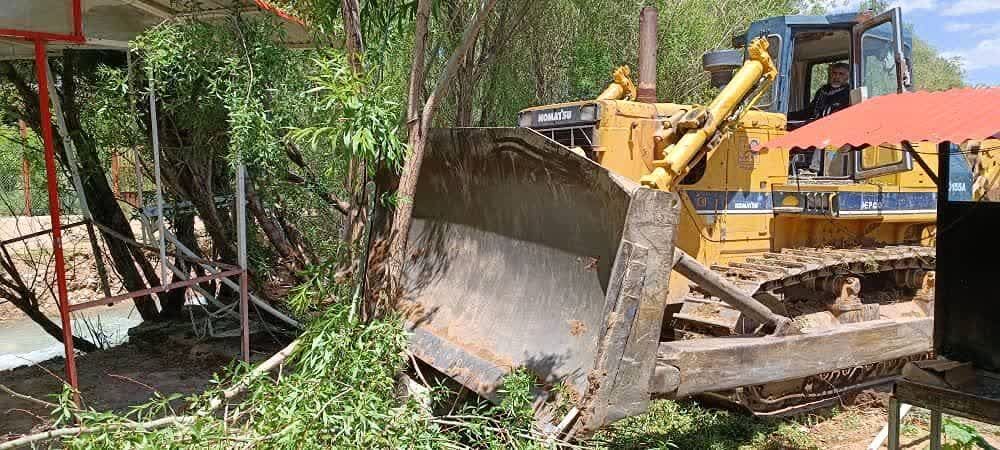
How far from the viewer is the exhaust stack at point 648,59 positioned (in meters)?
6.16

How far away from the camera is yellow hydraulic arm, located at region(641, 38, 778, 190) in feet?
17.7

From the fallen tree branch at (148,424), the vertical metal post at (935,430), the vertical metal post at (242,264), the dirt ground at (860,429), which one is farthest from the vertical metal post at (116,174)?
the vertical metal post at (935,430)

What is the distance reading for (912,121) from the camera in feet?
12.7

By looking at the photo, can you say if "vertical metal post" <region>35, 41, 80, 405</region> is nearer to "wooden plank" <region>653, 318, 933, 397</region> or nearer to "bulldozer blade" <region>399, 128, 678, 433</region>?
"bulldozer blade" <region>399, 128, 678, 433</region>

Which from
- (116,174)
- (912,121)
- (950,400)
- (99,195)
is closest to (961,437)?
(950,400)

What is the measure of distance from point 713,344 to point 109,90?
15.3ft

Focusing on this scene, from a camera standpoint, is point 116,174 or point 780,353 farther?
point 116,174

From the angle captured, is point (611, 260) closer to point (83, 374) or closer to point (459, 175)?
point (459, 175)

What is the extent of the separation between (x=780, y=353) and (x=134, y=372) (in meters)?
5.38

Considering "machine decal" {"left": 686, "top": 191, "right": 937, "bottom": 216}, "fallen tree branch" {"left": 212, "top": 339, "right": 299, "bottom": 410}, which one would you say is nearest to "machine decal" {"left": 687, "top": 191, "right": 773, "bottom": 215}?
"machine decal" {"left": 686, "top": 191, "right": 937, "bottom": 216}

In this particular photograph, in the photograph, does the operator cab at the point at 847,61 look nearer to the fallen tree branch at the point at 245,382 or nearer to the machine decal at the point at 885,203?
the machine decal at the point at 885,203

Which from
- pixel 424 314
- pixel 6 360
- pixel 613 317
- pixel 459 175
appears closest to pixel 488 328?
pixel 424 314

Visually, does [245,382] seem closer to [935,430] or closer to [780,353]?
[780,353]

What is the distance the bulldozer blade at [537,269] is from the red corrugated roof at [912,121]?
1297 mm
